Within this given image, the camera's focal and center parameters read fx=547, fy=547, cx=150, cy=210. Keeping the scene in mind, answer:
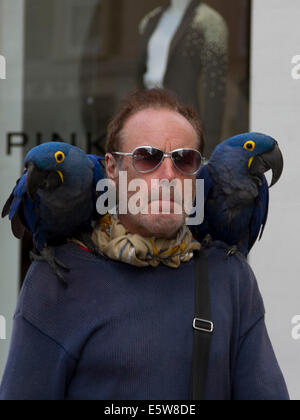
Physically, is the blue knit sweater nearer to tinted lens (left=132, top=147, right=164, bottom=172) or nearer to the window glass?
tinted lens (left=132, top=147, right=164, bottom=172)

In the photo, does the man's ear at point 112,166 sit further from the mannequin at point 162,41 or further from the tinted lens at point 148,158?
the mannequin at point 162,41

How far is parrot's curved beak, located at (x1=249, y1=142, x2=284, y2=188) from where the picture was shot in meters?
1.79

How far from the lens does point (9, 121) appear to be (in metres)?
3.12

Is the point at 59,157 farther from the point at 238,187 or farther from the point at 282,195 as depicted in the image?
the point at 282,195

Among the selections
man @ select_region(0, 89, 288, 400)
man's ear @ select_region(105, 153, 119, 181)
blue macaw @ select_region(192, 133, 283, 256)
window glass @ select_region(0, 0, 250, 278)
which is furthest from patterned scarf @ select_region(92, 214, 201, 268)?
window glass @ select_region(0, 0, 250, 278)

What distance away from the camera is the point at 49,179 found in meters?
1.52

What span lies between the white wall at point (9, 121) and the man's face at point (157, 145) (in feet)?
6.42

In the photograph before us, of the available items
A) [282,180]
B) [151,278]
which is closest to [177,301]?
[151,278]

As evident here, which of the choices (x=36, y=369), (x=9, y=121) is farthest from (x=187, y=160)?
(x=9, y=121)

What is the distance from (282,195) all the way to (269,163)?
1.11 m

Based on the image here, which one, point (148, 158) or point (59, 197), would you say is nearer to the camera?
point (148, 158)

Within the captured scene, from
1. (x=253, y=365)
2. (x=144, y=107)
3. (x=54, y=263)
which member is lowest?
(x=253, y=365)

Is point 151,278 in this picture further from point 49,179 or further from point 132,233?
point 49,179
